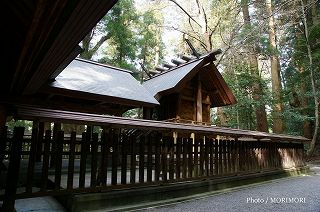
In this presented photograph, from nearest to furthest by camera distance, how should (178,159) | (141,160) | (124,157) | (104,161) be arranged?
(104,161) < (124,157) < (141,160) < (178,159)

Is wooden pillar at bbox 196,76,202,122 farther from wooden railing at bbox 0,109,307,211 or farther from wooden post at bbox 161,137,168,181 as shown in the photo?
wooden post at bbox 161,137,168,181

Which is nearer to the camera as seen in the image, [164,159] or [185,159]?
[164,159]

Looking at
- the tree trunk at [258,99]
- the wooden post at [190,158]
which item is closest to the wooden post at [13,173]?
the wooden post at [190,158]

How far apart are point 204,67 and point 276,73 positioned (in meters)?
9.09

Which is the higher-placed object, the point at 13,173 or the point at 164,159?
the point at 164,159

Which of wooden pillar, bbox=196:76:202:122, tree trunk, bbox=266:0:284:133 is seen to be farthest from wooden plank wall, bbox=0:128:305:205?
tree trunk, bbox=266:0:284:133

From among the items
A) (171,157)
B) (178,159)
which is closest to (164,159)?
(171,157)

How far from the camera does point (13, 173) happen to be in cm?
505

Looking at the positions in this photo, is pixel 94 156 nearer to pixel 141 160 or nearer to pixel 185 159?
pixel 141 160

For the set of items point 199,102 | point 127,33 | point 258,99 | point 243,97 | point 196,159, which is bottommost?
point 196,159

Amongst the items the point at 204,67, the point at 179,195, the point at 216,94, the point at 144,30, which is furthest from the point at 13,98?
the point at 144,30

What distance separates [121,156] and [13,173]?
2.55 meters

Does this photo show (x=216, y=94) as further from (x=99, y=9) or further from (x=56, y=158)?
(x=99, y=9)

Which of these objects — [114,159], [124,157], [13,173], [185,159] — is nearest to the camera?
[13,173]
